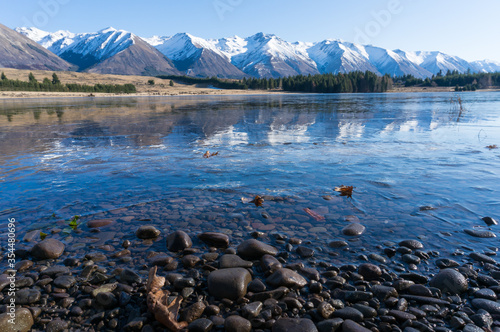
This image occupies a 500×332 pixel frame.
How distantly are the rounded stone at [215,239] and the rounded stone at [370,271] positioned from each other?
2947 mm

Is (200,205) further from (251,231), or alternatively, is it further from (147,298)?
(147,298)

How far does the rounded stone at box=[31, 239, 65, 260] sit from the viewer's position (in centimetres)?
643

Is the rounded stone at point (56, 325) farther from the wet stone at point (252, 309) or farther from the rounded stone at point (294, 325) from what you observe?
the rounded stone at point (294, 325)

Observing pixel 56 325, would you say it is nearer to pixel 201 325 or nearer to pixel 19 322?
pixel 19 322

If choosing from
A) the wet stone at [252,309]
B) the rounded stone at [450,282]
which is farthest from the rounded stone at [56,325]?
the rounded stone at [450,282]

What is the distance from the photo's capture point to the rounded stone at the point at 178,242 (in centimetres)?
682

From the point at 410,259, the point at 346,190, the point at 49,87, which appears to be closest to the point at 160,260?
the point at 410,259

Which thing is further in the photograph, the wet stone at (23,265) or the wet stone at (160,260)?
the wet stone at (160,260)

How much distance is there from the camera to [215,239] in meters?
7.04

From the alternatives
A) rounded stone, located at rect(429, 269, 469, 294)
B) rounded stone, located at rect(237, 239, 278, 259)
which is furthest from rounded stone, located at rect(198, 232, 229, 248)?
rounded stone, located at rect(429, 269, 469, 294)

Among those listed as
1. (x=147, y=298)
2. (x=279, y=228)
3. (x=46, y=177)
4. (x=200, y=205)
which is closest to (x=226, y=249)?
(x=279, y=228)

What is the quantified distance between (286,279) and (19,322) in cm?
422

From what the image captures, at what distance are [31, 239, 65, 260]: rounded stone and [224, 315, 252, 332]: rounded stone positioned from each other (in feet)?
14.2

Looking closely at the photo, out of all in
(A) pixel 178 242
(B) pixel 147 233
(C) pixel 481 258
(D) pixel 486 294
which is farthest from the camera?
(B) pixel 147 233
